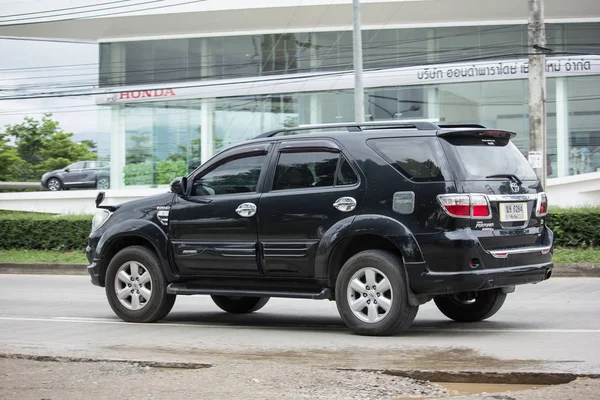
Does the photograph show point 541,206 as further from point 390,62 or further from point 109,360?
point 390,62

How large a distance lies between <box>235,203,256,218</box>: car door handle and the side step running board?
29.8 inches

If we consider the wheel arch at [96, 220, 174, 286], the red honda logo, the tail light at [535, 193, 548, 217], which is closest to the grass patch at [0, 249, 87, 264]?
the wheel arch at [96, 220, 174, 286]

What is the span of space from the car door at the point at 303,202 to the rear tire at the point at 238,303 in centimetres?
178

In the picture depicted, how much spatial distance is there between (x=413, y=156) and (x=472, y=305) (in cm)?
196

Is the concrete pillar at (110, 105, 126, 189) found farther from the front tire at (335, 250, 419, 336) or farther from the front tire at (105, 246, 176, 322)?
the front tire at (335, 250, 419, 336)

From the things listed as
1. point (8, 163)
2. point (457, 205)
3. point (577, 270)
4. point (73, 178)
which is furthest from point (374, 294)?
point (8, 163)

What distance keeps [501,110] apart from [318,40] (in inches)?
327

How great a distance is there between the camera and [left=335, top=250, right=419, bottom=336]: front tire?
7.85 m

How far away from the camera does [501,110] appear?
35938 mm

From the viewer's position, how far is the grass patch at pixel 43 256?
63.0ft

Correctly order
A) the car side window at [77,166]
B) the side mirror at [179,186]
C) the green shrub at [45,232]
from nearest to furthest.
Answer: the side mirror at [179,186], the green shrub at [45,232], the car side window at [77,166]

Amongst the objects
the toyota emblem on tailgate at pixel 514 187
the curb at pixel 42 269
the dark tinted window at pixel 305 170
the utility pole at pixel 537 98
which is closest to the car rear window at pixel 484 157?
the toyota emblem on tailgate at pixel 514 187

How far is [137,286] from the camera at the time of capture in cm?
952

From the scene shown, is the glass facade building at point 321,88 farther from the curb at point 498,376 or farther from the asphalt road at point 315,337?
the curb at point 498,376
